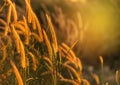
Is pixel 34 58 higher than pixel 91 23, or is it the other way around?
pixel 91 23

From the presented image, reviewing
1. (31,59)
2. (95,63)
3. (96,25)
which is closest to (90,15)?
(96,25)

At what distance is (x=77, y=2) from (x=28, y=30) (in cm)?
348

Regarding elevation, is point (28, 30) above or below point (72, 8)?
below

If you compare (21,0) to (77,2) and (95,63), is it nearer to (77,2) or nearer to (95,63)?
(77,2)

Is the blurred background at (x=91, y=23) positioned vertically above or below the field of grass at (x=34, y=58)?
above

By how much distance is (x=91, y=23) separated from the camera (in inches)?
263

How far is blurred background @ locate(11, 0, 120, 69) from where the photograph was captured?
21.7 feet

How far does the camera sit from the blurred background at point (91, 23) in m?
6.61

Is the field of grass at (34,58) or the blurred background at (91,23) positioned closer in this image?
the field of grass at (34,58)

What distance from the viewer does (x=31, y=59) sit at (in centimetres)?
378

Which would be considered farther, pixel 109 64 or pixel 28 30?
pixel 109 64

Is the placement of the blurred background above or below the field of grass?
above

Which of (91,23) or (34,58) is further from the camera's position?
(91,23)

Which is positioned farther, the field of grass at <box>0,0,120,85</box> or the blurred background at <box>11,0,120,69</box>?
the blurred background at <box>11,0,120,69</box>
